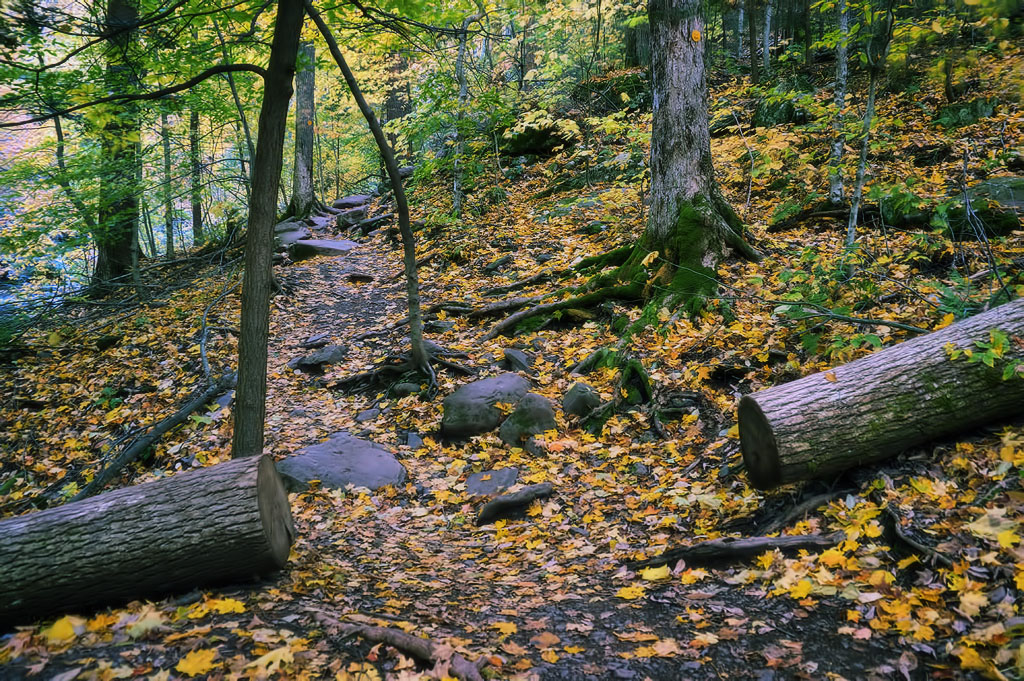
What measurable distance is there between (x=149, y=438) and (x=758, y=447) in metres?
6.80

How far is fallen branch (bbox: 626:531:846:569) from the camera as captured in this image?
10.8ft

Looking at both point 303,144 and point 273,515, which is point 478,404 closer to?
point 273,515

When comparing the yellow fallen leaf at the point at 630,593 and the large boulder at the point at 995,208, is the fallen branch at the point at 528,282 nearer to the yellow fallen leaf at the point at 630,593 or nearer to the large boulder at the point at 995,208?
the large boulder at the point at 995,208

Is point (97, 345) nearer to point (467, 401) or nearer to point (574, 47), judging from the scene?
point (467, 401)

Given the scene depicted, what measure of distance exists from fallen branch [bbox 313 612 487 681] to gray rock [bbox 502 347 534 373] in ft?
14.4

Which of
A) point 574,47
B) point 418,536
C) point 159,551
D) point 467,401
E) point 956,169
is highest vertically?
point 574,47

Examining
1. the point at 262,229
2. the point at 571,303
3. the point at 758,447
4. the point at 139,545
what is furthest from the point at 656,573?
the point at 571,303

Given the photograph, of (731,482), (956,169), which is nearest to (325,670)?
(731,482)

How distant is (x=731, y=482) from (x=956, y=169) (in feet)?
23.1

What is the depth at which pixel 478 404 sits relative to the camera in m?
6.29

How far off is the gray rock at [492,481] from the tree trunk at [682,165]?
293cm

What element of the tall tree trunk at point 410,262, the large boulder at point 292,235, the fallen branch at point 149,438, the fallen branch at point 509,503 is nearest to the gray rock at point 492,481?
Result: the fallen branch at point 509,503

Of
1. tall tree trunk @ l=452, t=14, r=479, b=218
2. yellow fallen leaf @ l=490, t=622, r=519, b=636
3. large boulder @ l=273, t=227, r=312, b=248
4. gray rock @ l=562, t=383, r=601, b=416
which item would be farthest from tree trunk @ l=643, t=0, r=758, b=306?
large boulder @ l=273, t=227, r=312, b=248

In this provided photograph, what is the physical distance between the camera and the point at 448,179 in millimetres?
15727
